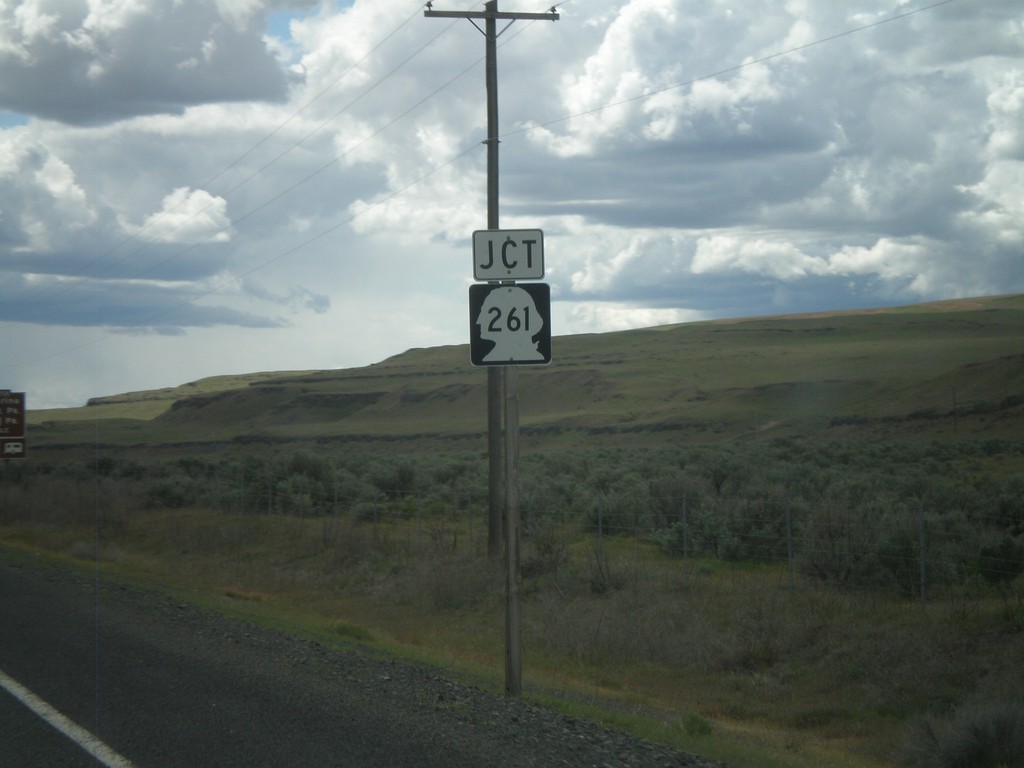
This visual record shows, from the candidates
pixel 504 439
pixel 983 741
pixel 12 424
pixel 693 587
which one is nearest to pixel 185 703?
pixel 504 439

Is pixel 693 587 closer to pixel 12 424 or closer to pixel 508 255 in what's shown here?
pixel 508 255

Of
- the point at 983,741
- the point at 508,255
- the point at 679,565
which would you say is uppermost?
the point at 508,255

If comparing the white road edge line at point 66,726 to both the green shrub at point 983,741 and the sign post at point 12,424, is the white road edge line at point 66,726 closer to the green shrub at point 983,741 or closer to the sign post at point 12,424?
the green shrub at point 983,741

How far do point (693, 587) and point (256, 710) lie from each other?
42.2 feet

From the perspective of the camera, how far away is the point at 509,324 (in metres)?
9.69

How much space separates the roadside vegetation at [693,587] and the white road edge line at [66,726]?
4.41 meters

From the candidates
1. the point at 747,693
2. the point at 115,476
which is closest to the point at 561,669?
the point at 747,693

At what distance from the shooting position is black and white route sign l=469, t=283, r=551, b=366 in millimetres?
9617

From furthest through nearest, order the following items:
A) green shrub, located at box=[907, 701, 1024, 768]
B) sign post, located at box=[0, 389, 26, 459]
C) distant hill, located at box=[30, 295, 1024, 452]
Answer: distant hill, located at box=[30, 295, 1024, 452] → sign post, located at box=[0, 389, 26, 459] → green shrub, located at box=[907, 701, 1024, 768]

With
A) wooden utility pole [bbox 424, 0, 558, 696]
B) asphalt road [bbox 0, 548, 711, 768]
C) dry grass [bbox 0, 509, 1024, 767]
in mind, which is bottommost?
dry grass [bbox 0, 509, 1024, 767]

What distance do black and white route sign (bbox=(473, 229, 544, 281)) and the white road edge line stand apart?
5.08 meters

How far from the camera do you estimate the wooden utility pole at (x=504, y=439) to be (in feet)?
32.4

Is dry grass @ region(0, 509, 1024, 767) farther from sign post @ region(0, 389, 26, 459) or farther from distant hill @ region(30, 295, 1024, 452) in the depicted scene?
distant hill @ region(30, 295, 1024, 452)

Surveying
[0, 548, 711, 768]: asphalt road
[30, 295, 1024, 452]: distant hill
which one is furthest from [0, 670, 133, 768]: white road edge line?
[30, 295, 1024, 452]: distant hill
